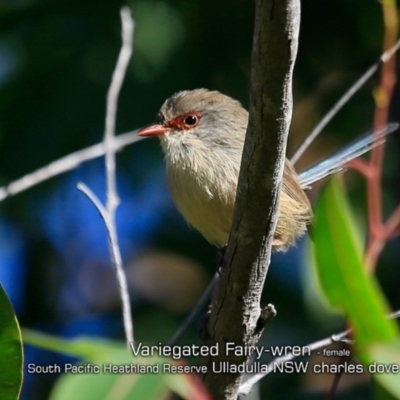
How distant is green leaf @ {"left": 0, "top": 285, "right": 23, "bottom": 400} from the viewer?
2.43 meters

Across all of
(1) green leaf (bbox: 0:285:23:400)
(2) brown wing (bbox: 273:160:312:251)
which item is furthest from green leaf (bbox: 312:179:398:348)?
(2) brown wing (bbox: 273:160:312:251)

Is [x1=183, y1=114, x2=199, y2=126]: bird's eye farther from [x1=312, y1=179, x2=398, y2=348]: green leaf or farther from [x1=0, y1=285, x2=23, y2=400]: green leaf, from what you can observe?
[x1=312, y1=179, x2=398, y2=348]: green leaf

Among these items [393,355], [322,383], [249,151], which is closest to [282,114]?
[249,151]

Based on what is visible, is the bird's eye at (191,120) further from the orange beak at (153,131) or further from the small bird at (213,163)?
the orange beak at (153,131)

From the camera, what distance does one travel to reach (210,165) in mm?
4363

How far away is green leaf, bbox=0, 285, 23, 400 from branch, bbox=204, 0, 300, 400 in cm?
91

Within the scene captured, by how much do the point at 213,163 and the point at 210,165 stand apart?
0.07 ft

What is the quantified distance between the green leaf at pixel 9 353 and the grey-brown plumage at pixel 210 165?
1.90 metres

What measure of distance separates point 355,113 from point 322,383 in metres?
2.00

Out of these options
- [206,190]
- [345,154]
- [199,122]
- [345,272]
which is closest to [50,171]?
[206,190]

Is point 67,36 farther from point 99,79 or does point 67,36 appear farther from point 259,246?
point 259,246

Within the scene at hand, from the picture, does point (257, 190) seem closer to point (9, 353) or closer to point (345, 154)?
point (9, 353)

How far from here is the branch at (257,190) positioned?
2361 mm

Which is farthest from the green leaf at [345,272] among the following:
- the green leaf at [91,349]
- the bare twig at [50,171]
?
the bare twig at [50,171]
